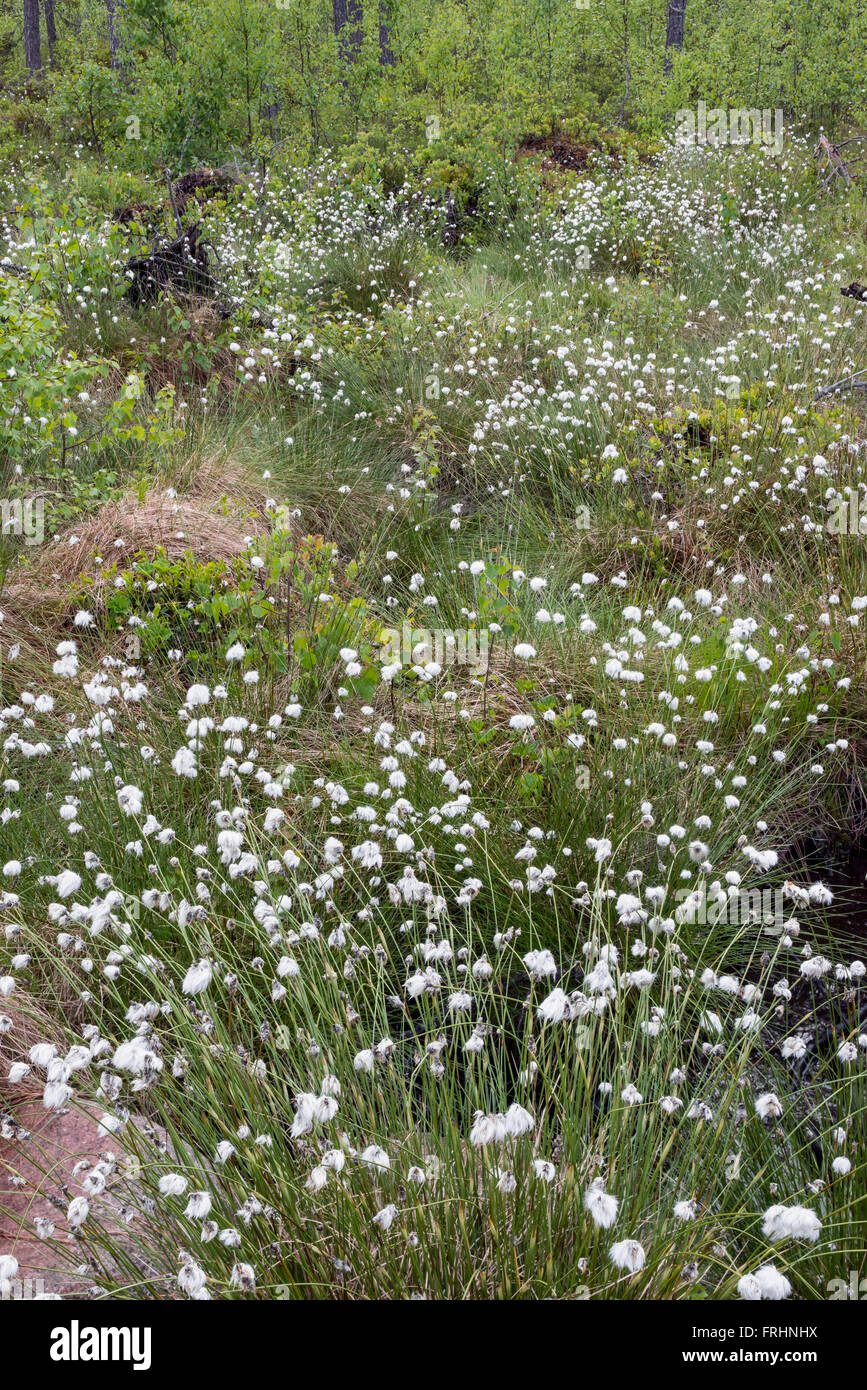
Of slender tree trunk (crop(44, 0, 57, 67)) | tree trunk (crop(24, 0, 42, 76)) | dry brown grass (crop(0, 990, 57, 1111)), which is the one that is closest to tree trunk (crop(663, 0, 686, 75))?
tree trunk (crop(24, 0, 42, 76))

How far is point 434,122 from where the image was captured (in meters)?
14.3

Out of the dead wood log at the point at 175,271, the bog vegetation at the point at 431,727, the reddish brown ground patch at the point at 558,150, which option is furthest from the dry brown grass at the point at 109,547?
the reddish brown ground patch at the point at 558,150

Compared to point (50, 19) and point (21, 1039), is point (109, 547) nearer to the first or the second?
point (21, 1039)

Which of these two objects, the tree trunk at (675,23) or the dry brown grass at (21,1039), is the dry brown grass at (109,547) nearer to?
the dry brown grass at (21,1039)

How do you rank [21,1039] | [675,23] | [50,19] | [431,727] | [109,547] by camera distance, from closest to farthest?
[21,1039]
[431,727]
[109,547]
[675,23]
[50,19]

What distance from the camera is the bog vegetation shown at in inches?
80.3

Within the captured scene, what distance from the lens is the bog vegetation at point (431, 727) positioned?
2.04 metres

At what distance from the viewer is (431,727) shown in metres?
4.34

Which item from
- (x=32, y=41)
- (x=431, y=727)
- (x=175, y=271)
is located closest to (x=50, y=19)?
(x=32, y=41)

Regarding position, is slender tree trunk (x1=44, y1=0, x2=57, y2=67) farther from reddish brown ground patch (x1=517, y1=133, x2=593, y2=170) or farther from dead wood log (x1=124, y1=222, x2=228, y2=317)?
dead wood log (x1=124, y1=222, x2=228, y2=317)
